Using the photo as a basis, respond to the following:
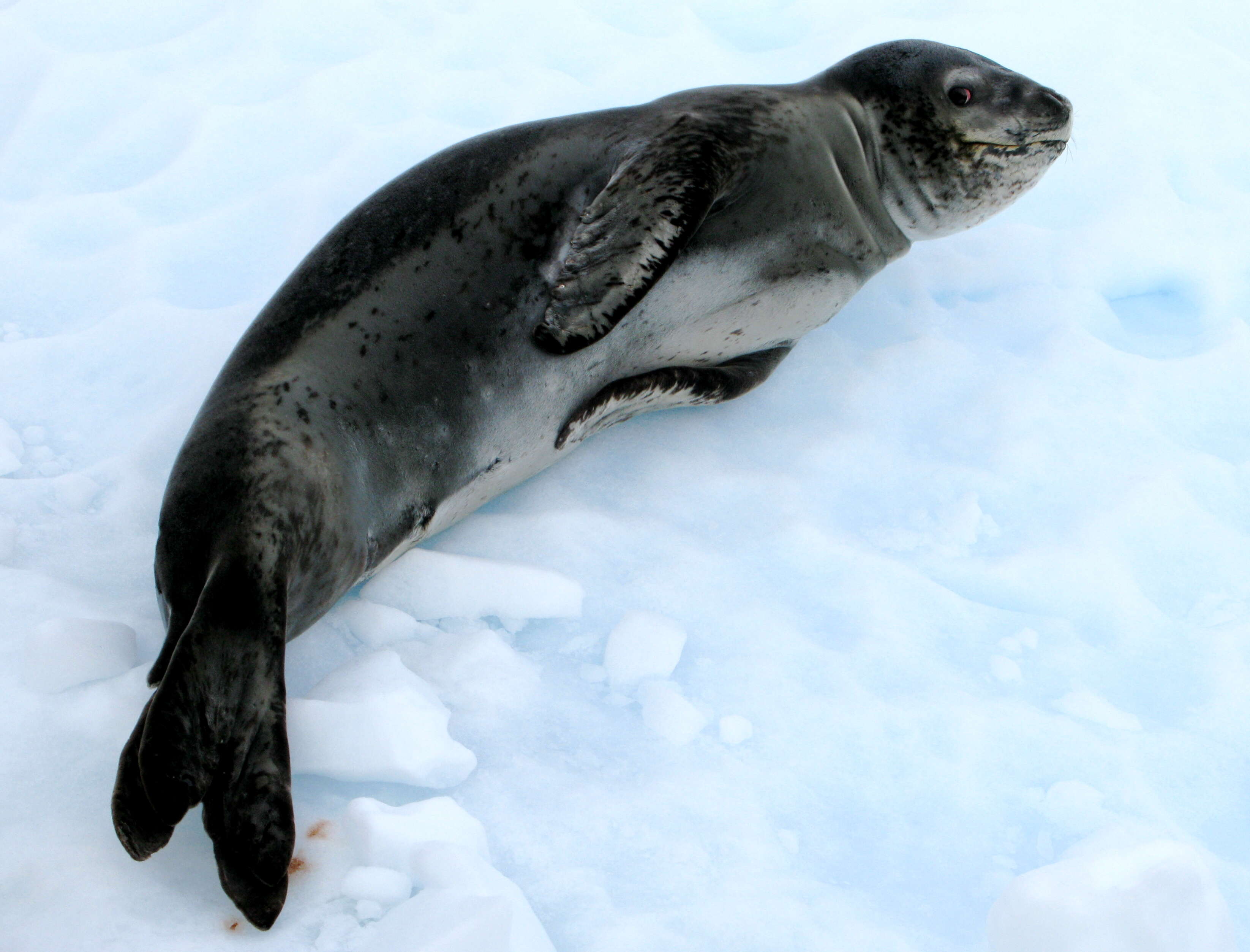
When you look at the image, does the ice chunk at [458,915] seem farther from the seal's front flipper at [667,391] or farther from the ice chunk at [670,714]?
the seal's front flipper at [667,391]

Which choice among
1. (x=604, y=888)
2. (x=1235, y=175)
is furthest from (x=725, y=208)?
(x=1235, y=175)

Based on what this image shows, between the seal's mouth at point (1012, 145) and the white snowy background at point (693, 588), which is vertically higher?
the seal's mouth at point (1012, 145)

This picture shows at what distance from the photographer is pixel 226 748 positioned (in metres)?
1.59

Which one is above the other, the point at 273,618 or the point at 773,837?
the point at 273,618

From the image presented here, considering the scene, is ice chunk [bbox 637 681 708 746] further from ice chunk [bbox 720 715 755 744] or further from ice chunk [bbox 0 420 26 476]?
ice chunk [bbox 0 420 26 476]

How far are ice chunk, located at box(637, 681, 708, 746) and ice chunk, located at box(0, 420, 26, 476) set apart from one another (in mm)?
1491

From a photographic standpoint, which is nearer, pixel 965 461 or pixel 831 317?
pixel 965 461

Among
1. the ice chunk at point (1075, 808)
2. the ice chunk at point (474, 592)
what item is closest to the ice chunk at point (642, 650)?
the ice chunk at point (474, 592)

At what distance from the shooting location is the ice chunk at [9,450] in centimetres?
227

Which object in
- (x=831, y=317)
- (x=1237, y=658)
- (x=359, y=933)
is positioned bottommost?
(x=1237, y=658)

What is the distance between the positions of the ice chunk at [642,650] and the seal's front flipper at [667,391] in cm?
53

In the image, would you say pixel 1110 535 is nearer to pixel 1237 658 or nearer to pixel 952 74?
pixel 1237 658

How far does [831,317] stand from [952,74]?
739mm

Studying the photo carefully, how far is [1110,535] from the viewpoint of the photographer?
2.38 metres
